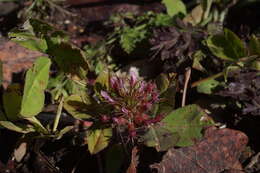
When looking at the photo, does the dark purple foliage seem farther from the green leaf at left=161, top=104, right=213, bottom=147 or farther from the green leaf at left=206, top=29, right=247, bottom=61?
the green leaf at left=161, top=104, right=213, bottom=147

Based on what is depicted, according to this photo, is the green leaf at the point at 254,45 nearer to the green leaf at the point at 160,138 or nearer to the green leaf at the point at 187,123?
the green leaf at the point at 187,123

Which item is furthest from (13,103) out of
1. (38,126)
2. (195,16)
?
(195,16)

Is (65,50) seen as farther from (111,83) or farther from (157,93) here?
(157,93)

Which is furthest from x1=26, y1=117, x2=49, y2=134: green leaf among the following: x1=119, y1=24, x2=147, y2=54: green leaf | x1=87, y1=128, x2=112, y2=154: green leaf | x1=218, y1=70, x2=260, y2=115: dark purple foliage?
x1=218, y1=70, x2=260, y2=115: dark purple foliage

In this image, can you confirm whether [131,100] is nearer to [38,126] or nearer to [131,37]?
[38,126]

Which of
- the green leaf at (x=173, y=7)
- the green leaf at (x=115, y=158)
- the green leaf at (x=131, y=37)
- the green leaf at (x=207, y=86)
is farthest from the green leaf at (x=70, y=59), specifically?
the green leaf at (x=173, y=7)

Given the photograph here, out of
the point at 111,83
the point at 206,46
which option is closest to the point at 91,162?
the point at 111,83
